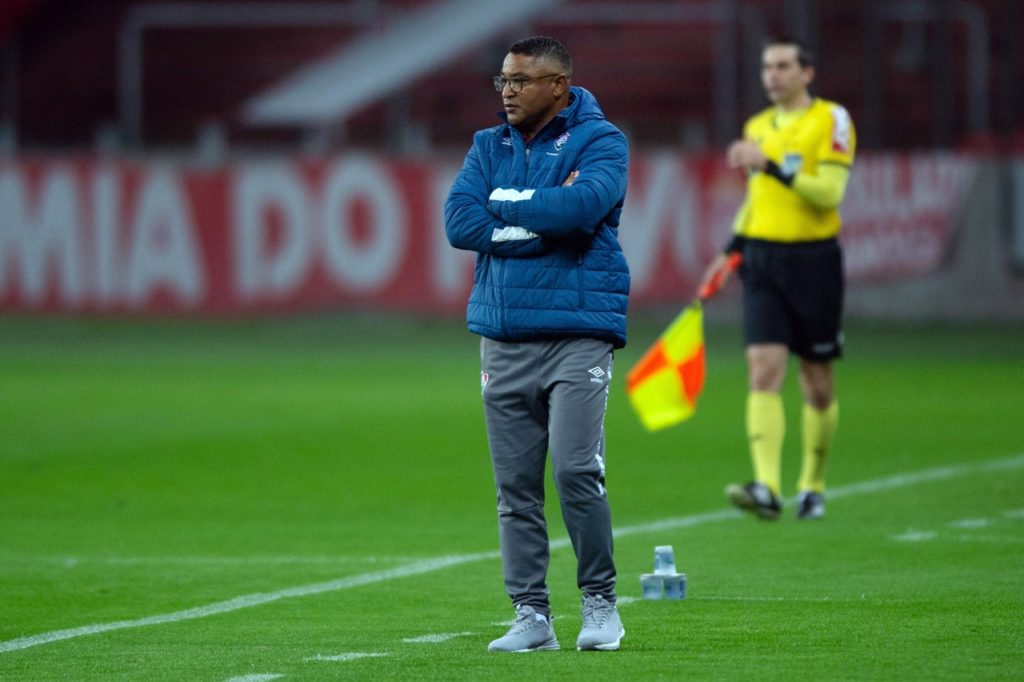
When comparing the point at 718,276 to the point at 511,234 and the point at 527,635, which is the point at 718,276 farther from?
the point at 527,635

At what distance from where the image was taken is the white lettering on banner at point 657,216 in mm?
25703

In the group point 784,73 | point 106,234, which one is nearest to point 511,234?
point 784,73

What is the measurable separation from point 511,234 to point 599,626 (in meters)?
1.29

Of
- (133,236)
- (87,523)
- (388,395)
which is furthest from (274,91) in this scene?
(87,523)

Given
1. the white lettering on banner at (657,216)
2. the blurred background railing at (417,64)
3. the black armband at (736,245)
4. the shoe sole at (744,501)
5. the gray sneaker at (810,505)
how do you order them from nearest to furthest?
the shoe sole at (744,501) < the gray sneaker at (810,505) < the black armband at (736,245) < the white lettering on banner at (657,216) < the blurred background railing at (417,64)

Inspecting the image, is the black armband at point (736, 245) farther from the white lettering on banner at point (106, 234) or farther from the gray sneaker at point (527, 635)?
the white lettering on banner at point (106, 234)

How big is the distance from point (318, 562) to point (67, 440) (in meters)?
6.23

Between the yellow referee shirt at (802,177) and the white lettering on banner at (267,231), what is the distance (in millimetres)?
14621

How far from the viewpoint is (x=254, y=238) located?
83.9 feet

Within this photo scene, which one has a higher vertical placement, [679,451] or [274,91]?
[274,91]

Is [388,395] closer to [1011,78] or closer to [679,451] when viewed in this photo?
[679,451]

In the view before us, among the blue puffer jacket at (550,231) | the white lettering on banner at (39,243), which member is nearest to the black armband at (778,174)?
the blue puffer jacket at (550,231)

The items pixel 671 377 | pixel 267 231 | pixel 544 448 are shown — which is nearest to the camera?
pixel 544 448

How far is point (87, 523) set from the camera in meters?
10.8
